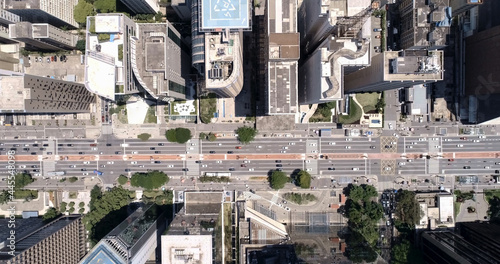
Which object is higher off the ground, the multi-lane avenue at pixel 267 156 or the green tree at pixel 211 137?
the green tree at pixel 211 137

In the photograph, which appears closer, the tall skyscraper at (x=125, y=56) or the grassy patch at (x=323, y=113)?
the tall skyscraper at (x=125, y=56)

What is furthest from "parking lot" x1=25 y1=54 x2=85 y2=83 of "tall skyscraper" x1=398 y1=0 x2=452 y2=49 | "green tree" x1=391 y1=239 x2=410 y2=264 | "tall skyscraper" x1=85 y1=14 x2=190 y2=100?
"green tree" x1=391 y1=239 x2=410 y2=264

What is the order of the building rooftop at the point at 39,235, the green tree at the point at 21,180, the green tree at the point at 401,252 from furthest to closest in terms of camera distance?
the green tree at the point at 21,180, the green tree at the point at 401,252, the building rooftop at the point at 39,235

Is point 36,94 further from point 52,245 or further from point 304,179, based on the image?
point 304,179

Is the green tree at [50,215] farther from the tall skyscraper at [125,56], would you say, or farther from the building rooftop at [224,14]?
the building rooftop at [224,14]

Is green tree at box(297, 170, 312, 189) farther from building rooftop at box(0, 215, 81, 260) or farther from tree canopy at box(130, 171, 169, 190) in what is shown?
building rooftop at box(0, 215, 81, 260)

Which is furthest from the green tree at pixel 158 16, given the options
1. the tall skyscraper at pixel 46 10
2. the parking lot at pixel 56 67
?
the parking lot at pixel 56 67
